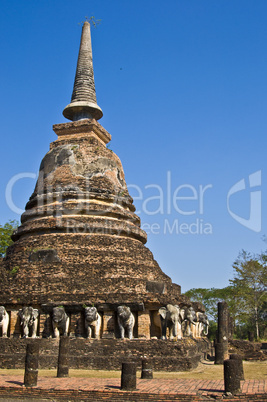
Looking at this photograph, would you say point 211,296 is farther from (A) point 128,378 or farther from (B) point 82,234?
(A) point 128,378

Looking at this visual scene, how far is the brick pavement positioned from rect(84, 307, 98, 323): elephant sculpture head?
3.29m

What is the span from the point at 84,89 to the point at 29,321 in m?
12.8

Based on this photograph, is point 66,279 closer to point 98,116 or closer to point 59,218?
point 59,218

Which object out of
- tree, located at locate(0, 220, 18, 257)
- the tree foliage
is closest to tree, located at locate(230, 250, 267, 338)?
the tree foliage

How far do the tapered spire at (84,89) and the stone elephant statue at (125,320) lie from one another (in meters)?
11.4

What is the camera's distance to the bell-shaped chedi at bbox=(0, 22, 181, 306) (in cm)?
1554

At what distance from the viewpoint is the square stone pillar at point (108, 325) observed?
Result: 47.9 ft

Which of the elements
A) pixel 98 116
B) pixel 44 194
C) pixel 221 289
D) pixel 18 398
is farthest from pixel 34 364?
pixel 221 289

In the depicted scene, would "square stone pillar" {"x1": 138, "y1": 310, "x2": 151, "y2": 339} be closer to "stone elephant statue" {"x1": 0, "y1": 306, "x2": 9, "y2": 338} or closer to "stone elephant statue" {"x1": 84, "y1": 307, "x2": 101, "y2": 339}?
"stone elephant statue" {"x1": 84, "y1": 307, "x2": 101, "y2": 339}

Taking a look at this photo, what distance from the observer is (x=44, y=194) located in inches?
771

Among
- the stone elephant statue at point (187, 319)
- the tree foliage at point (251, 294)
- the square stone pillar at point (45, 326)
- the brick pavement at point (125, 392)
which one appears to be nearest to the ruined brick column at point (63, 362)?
the brick pavement at point (125, 392)

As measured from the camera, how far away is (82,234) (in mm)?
17734

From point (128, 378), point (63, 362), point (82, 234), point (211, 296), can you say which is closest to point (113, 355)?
point (63, 362)

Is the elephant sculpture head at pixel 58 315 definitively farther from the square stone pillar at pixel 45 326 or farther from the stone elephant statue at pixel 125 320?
the stone elephant statue at pixel 125 320
